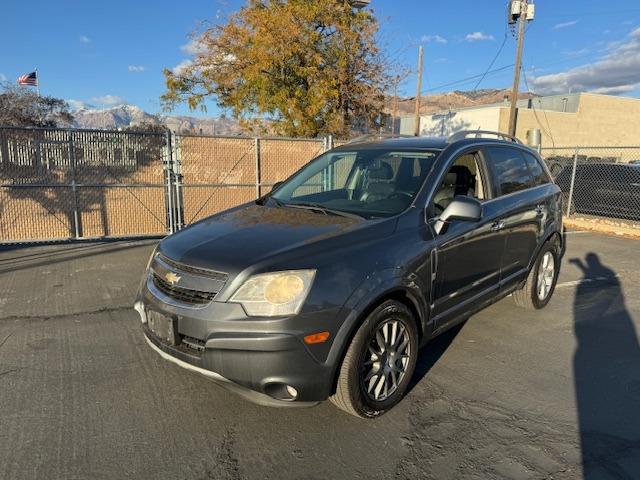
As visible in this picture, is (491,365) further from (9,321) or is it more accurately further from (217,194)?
(217,194)

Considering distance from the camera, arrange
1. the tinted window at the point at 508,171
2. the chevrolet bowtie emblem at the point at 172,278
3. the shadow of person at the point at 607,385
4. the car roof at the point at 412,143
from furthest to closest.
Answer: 1. the tinted window at the point at 508,171
2. the car roof at the point at 412,143
3. the chevrolet bowtie emblem at the point at 172,278
4. the shadow of person at the point at 607,385

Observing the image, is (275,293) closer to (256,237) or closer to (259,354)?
(259,354)

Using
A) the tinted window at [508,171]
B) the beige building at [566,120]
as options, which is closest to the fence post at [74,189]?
the tinted window at [508,171]

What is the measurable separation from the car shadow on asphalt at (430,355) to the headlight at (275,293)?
1386 mm

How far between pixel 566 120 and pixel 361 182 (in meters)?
41.4

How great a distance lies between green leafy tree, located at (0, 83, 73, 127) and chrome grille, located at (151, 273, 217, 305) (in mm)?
30669

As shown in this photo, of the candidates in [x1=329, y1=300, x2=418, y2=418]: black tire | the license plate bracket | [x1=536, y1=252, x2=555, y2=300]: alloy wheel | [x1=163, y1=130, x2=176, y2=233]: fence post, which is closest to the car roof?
[x1=536, y1=252, x2=555, y2=300]: alloy wheel

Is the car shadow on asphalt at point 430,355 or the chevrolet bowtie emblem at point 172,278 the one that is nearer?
the chevrolet bowtie emblem at point 172,278

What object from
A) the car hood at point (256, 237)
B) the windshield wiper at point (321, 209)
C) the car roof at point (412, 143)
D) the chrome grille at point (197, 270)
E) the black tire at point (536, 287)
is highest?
the car roof at point (412, 143)

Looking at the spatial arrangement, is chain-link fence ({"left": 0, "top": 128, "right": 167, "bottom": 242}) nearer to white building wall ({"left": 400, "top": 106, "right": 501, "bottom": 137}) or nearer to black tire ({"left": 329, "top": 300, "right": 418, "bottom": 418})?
black tire ({"left": 329, "top": 300, "right": 418, "bottom": 418})

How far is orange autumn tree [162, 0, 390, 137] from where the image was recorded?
14.5m

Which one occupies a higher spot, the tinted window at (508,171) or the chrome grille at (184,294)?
the tinted window at (508,171)

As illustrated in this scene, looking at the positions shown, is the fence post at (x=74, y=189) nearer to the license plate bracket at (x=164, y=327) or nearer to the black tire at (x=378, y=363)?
the license plate bracket at (x=164, y=327)

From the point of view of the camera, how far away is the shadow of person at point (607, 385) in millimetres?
2785
